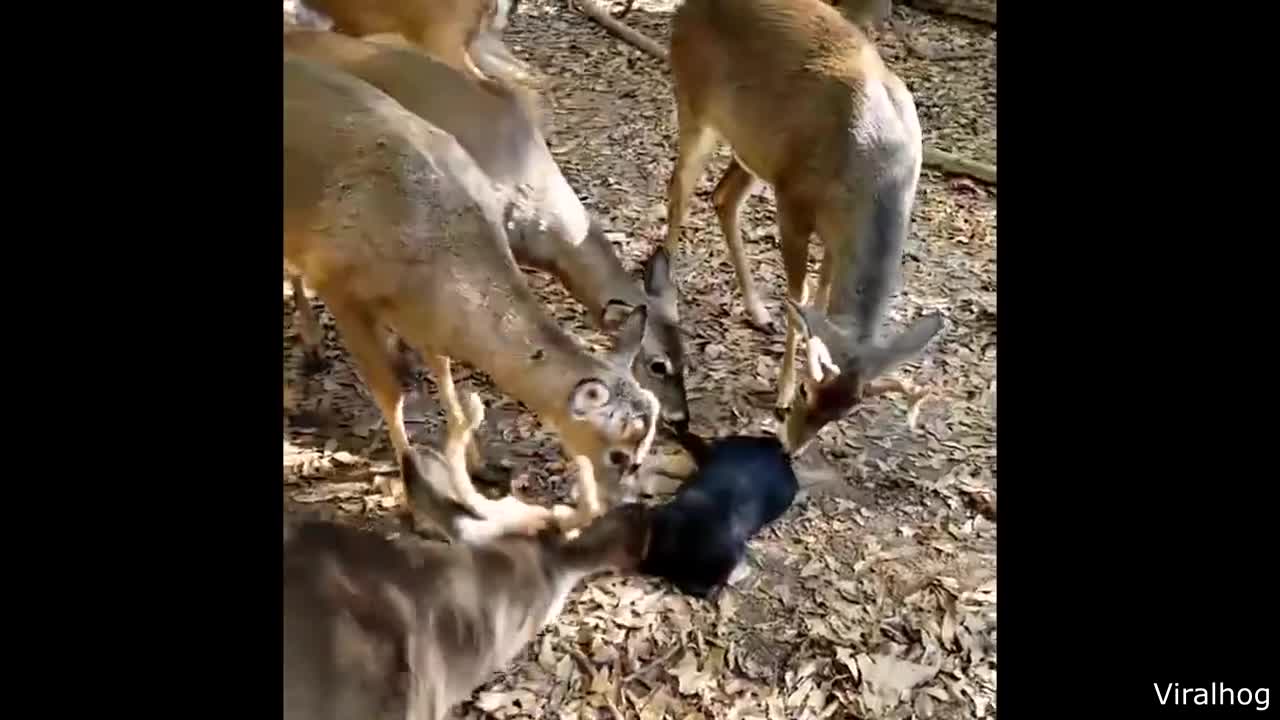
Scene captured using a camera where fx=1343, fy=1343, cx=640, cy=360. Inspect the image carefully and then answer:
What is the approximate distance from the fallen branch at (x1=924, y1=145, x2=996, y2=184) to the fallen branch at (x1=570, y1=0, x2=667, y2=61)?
1764 millimetres

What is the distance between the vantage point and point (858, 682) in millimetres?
3801

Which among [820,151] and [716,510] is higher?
[820,151]

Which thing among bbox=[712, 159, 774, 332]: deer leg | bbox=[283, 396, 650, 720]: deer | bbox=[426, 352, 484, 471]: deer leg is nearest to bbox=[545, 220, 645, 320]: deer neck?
bbox=[426, 352, 484, 471]: deer leg

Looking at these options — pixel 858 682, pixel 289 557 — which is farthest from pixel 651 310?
pixel 289 557

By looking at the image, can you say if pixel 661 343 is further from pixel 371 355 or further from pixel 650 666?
pixel 650 666

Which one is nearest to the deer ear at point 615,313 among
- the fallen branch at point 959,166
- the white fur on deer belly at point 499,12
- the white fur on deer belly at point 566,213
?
the white fur on deer belly at point 566,213

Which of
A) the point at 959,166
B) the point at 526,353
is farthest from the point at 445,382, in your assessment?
the point at 959,166

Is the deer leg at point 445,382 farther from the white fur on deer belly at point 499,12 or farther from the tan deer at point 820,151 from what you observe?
the white fur on deer belly at point 499,12

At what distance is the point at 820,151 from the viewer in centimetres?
452

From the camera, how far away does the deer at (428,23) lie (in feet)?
16.2

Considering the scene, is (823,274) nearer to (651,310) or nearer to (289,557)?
(651,310)

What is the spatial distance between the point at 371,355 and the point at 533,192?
0.83 m

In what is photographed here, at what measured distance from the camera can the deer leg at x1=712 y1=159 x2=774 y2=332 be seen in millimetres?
5316

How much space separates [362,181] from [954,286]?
10.0 feet
